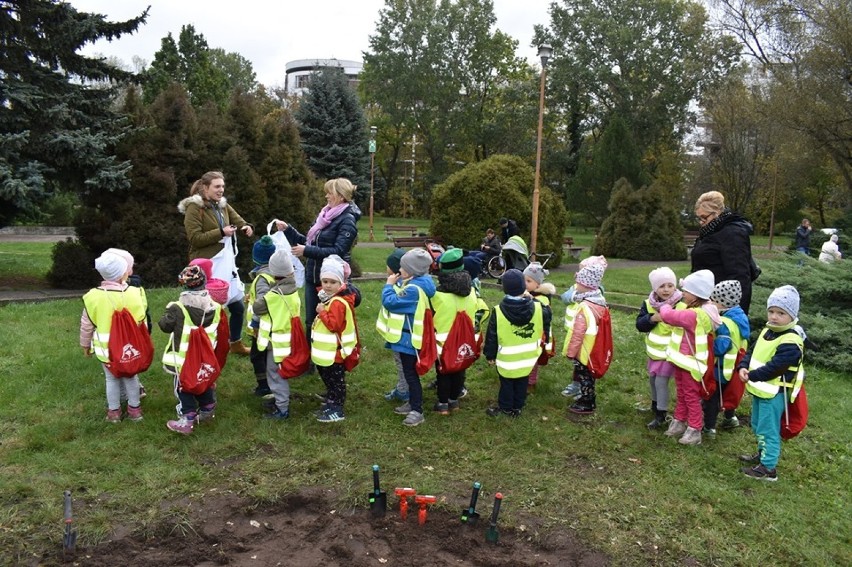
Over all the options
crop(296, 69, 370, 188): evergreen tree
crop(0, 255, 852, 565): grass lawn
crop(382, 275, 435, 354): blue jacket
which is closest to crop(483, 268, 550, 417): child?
crop(0, 255, 852, 565): grass lawn

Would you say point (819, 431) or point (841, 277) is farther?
point (841, 277)

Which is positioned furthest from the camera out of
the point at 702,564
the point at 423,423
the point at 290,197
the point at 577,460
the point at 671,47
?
the point at 671,47

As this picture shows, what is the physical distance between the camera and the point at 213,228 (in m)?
6.30

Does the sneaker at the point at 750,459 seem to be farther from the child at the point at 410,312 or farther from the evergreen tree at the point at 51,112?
the evergreen tree at the point at 51,112

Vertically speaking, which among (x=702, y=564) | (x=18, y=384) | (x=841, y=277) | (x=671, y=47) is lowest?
(x=702, y=564)

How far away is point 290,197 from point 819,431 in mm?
10999

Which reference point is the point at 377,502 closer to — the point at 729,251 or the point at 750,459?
the point at 750,459

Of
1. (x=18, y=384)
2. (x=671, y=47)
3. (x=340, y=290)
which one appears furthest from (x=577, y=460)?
(x=671, y=47)

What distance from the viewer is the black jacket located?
5.70 metres

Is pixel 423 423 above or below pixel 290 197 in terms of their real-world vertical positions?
below

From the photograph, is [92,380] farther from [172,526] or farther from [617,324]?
[617,324]

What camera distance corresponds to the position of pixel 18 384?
6320mm

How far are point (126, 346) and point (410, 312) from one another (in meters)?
2.30

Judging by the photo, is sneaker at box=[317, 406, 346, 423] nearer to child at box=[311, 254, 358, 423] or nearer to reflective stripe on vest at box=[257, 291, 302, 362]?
child at box=[311, 254, 358, 423]
